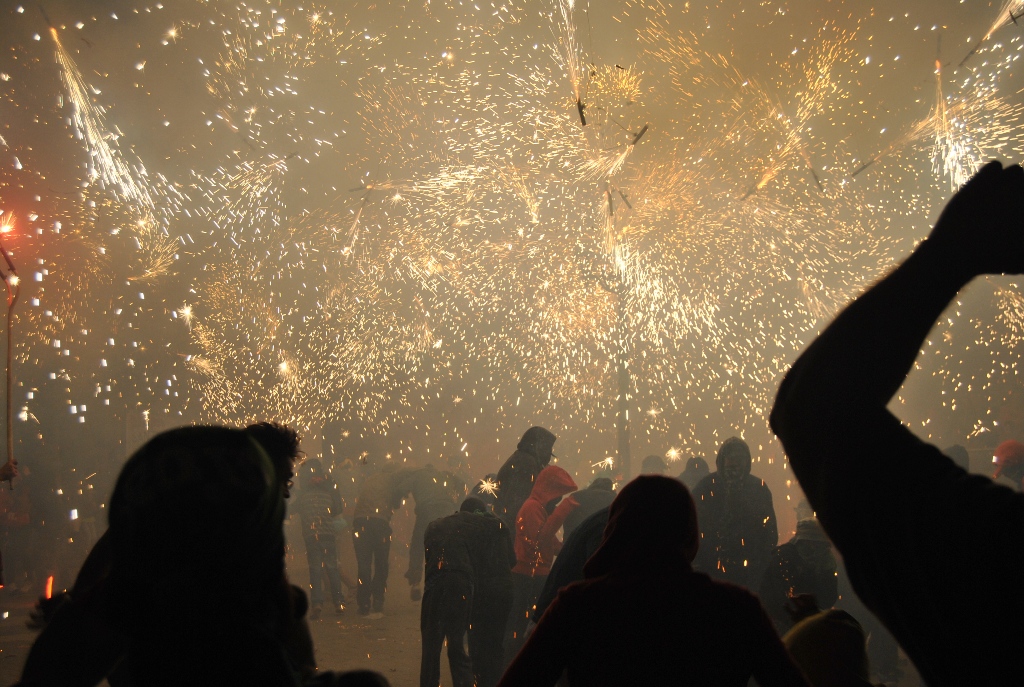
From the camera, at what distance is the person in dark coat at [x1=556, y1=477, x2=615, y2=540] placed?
6211 millimetres

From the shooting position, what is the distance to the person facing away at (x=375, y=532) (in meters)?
8.38

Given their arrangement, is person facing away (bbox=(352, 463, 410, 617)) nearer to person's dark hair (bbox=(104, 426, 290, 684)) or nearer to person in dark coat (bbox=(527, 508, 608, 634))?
person in dark coat (bbox=(527, 508, 608, 634))

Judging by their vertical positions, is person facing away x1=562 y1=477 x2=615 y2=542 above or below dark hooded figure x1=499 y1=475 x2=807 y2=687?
below

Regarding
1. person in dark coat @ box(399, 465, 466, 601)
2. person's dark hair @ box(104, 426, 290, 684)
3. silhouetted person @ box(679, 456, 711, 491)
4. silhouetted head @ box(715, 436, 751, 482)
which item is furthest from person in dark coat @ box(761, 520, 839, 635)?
silhouetted person @ box(679, 456, 711, 491)

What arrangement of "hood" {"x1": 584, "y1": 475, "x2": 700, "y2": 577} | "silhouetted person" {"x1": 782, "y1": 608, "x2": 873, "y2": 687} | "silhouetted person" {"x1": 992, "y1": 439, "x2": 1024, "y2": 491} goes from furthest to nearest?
"silhouetted person" {"x1": 992, "y1": 439, "x2": 1024, "y2": 491} → "silhouetted person" {"x1": 782, "y1": 608, "x2": 873, "y2": 687} → "hood" {"x1": 584, "y1": 475, "x2": 700, "y2": 577}

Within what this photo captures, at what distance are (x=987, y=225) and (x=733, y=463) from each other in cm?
471

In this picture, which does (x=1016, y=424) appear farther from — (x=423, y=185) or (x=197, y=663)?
(x=197, y=663)

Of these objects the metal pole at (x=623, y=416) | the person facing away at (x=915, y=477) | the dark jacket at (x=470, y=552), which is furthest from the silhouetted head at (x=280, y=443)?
the metal pole at (x=623, y=416)

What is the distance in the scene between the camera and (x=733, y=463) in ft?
17.6

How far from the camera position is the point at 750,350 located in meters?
23.9

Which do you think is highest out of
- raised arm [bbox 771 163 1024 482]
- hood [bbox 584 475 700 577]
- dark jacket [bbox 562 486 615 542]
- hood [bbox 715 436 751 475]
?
raised arm [bbox 771 163 1024 482]

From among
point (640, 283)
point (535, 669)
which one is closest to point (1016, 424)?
point (640, 283)

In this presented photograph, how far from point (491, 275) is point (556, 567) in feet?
58.3

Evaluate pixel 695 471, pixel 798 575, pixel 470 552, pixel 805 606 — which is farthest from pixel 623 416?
pixel 805 606
